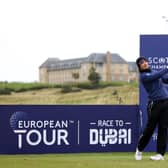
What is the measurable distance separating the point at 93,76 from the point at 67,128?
39707mm

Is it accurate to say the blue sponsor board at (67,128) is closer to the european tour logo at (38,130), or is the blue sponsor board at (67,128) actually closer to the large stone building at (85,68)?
the european tour logo at (38,130)

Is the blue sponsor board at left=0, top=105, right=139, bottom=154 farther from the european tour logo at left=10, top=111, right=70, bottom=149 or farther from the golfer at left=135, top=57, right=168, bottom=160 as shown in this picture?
the golfer at left=135, top=57, right=168, bottom=160

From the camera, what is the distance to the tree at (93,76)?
157 ft

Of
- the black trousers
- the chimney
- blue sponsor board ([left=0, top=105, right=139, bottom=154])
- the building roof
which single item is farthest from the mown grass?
the black trousers

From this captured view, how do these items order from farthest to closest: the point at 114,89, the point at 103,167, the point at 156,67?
the point at 114,89 → the point at 156,67 → the point at 103,167

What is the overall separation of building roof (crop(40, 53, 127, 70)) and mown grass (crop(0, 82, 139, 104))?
7.49 m

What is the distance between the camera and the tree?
47.8 meters

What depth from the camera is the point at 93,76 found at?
167 ft

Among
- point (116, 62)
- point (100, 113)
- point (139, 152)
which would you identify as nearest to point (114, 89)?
point (116, 62)

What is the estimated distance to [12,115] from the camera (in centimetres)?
1106

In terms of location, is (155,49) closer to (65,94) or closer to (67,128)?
(67,128)

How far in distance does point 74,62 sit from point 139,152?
49.2 metres

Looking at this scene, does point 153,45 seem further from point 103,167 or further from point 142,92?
point 103,167

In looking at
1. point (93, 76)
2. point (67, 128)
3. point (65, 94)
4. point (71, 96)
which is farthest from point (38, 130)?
point (93, 76)
